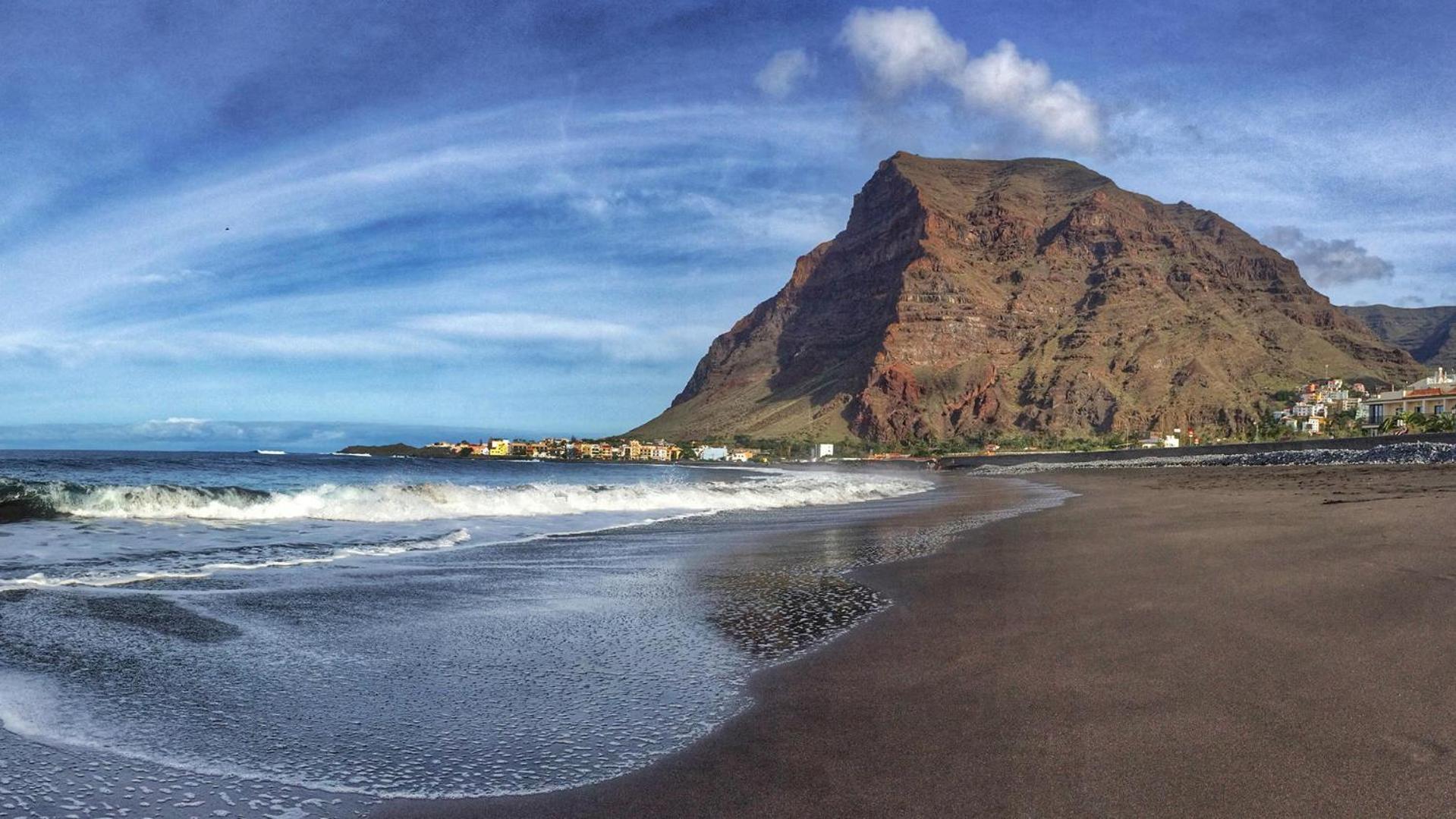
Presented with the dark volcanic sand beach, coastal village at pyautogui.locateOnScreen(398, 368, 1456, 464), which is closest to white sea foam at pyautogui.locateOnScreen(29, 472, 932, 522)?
the dark volcanic sand beach

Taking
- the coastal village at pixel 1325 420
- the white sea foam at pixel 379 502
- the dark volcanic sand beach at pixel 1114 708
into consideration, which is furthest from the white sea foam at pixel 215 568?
the coastal village at pixel 1325 420

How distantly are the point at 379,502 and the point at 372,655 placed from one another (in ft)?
62.5

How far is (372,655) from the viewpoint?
638cm

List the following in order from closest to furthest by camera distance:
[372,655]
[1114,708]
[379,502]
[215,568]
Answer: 1. [1114,708]
2. [372,655]
3. [215,568]
4. [379,502]

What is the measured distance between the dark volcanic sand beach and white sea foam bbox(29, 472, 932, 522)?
17740mm

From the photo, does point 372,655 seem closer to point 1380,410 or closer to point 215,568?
point 215,568

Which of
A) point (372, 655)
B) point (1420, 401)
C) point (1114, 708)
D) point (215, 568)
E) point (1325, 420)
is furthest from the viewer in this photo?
point (1325, 420)

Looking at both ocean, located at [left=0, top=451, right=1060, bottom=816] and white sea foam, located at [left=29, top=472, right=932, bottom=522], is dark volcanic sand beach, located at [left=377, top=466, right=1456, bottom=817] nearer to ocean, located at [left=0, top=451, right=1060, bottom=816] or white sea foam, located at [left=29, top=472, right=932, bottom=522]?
ocean, located at [left=0, top=451, right=1060, bottom=816]

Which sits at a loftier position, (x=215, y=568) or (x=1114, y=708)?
(x=1114, y=708)

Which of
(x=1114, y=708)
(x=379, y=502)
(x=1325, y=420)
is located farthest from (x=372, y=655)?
(x=1325, y=420)

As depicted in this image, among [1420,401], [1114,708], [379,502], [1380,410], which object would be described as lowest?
[379,502]

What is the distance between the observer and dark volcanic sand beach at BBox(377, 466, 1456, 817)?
3.54 metres

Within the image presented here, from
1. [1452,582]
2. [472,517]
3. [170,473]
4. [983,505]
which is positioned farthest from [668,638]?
[170,473]

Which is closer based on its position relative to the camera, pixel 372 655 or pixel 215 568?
pixel 372 655
